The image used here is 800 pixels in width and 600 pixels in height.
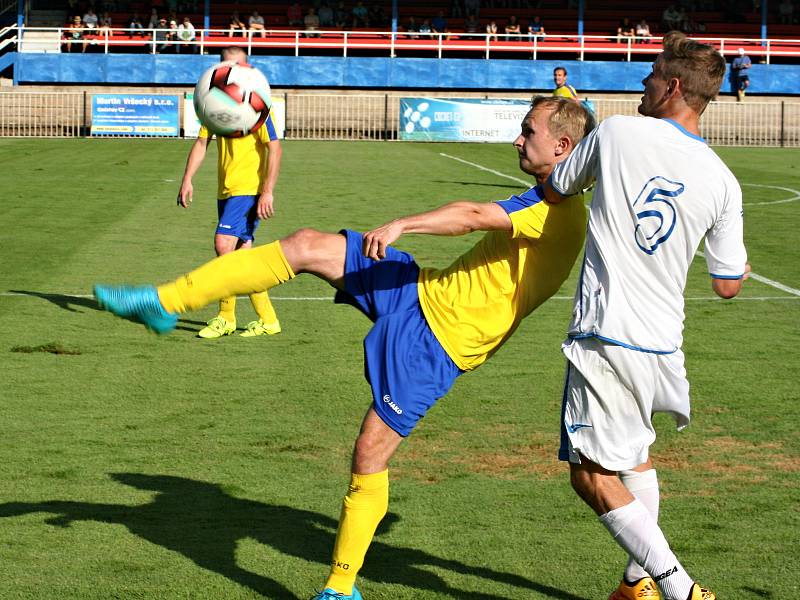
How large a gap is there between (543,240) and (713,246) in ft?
1.98

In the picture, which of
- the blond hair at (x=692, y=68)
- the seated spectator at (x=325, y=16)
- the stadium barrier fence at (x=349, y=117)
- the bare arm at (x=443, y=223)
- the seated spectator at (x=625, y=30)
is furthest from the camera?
the seated spectator at (x=325, y=16)

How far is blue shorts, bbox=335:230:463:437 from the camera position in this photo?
4148 mm

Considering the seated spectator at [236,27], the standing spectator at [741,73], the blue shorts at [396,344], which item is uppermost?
the seated spectator at [236,27]

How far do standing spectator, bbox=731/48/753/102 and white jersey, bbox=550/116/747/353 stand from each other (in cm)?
3974

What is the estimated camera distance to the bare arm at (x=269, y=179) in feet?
29.6

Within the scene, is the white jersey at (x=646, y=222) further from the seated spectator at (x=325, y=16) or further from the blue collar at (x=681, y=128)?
the seated spectator at (x=325, y=16)

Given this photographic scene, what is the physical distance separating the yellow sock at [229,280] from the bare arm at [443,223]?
0.39m

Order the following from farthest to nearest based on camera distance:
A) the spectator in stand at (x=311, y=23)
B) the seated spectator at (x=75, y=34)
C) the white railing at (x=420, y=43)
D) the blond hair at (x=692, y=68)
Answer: the spectator in stand at (x=311, y=23)
the white railing at (x=420, y=43)
the seated spectator at (x=75, y=34)
the blond hair at (x=692, y=68)

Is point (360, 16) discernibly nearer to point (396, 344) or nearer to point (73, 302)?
point (73, 302)

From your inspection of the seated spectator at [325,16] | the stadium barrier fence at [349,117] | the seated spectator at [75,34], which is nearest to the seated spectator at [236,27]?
the seated spectator at [325,16]

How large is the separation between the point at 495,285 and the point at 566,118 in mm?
643

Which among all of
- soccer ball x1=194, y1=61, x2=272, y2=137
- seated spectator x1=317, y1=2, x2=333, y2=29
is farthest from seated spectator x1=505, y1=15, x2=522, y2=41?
soccer ball x1=194, y1=61, x2=272, y2=137

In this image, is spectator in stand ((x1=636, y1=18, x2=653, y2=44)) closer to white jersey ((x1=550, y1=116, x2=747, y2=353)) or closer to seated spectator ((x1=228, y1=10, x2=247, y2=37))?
seated spectator ((x1=228, y1=10, x2=247, y2=37))

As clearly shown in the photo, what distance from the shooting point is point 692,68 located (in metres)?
3.68
